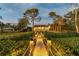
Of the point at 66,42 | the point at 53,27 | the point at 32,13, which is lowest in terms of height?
the point at 66,42

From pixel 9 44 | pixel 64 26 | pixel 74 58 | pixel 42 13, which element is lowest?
pixel 74 58

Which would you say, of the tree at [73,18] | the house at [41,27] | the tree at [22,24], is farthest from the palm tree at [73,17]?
the tree at [22,24]

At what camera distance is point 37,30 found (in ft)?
5.13

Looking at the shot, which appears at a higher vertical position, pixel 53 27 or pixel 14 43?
pixel 53 27

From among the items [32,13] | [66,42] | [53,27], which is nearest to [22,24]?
[32,13]

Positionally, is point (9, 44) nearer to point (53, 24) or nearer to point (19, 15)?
point (19, 15)

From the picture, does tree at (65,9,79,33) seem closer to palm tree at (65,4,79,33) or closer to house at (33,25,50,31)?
palm tree at (65,4,79,33)

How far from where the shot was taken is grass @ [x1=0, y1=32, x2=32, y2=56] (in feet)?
5.04

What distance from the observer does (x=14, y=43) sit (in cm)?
154

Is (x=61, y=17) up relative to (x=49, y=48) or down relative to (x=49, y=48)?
up

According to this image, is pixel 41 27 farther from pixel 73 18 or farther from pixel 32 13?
pixel 73 18

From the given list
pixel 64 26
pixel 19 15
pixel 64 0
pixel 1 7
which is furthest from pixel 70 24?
→ pixel 1 7

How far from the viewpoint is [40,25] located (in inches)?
61.2

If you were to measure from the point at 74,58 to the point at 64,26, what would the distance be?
25 centimetres
